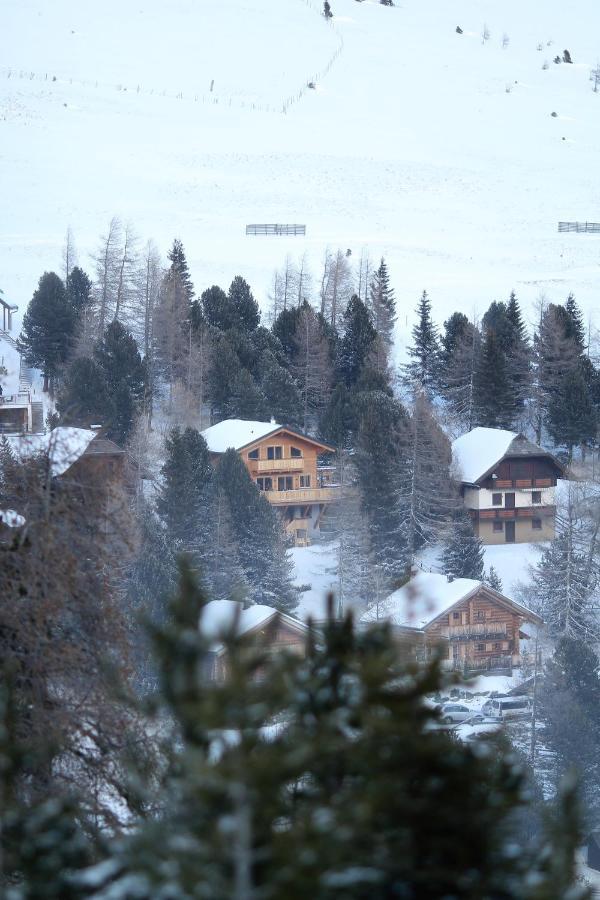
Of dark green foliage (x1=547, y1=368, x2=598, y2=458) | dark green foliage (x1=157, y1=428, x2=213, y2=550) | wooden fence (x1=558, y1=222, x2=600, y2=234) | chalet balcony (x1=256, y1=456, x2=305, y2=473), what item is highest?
wooden fence (x1=558, y1=222, x2=600, y2=234)

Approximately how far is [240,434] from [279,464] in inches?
61.8

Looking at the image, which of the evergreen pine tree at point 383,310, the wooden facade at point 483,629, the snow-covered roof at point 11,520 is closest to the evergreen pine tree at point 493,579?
the wooden facade at point 483,629

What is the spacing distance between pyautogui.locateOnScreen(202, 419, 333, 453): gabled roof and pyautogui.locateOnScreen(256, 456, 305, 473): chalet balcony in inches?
27.5

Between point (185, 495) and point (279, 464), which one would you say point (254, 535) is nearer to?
point (185, 495)

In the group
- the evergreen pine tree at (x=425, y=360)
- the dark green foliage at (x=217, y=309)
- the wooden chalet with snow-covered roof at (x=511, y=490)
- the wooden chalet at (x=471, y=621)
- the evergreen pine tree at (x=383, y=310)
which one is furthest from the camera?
the evergreen pine tree at (x=383, y=310)

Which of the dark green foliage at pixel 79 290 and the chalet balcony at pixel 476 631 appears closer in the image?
the chalet balcony at pixel 476 631

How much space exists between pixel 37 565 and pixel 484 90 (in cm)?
10626

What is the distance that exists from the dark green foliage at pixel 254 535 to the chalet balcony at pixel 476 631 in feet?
12.8

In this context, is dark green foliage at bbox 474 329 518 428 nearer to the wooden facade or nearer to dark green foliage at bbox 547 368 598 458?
dark green foliage at bbox 547 368 598 458

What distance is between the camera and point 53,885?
361cm

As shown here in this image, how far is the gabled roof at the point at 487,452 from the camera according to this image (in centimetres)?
3769

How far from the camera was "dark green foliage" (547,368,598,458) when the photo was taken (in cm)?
4069

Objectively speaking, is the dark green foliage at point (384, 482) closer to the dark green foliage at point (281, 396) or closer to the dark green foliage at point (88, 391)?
the dark green foliage at point (281, 396)

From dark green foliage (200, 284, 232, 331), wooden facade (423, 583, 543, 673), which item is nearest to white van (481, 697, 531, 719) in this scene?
wooden facade (423, 583, 543, 673)
